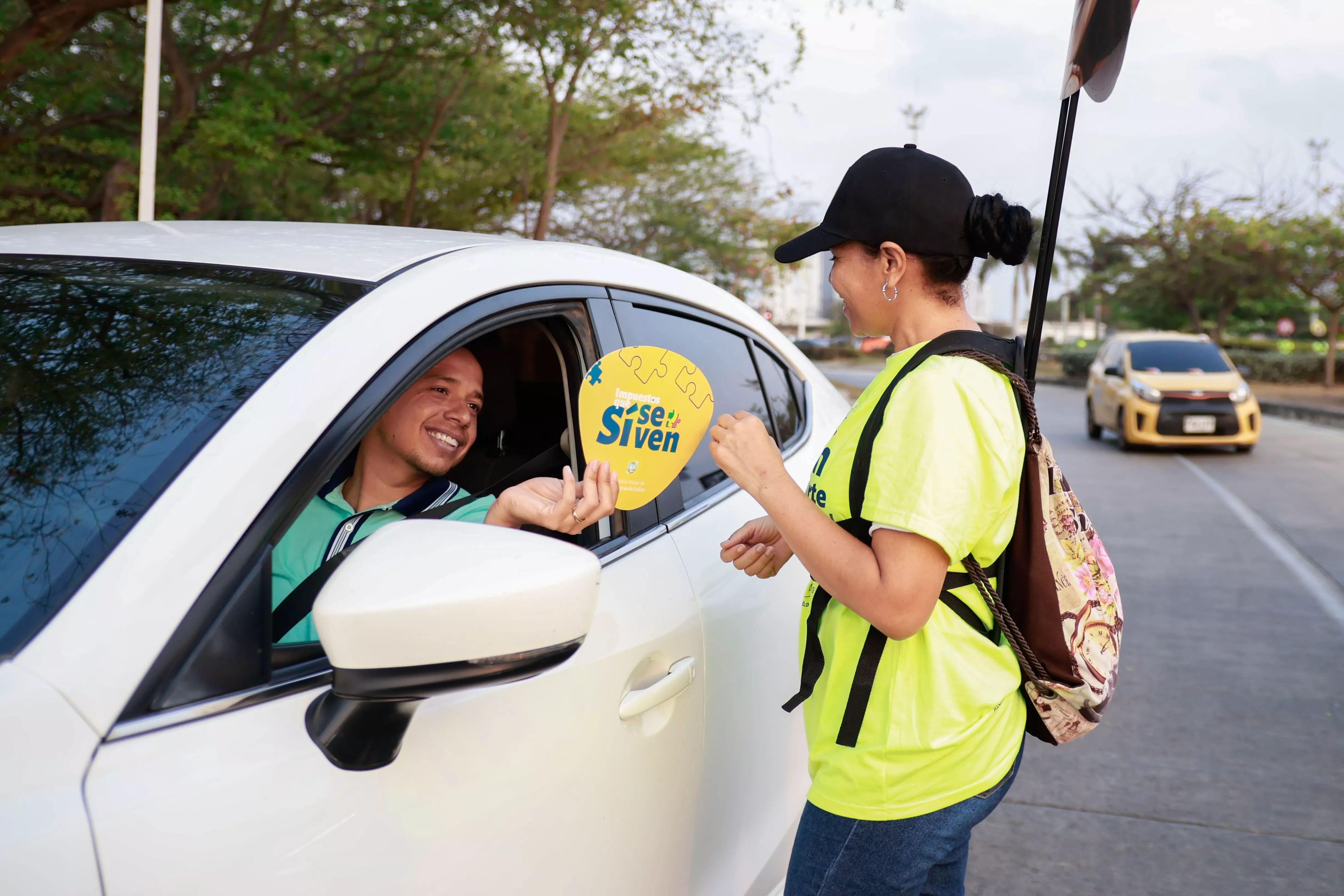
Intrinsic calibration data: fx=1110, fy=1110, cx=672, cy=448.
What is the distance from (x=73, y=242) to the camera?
1.90 meters

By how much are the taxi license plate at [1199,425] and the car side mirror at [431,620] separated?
1469 cm

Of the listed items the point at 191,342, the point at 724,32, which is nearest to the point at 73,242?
the point at 191,342

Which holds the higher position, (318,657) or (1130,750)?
(318,657)

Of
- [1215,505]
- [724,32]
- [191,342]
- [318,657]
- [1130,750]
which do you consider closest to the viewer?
[318,657]

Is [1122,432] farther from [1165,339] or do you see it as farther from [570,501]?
[570,501]

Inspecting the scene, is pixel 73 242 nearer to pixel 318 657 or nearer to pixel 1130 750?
pixel 318 657

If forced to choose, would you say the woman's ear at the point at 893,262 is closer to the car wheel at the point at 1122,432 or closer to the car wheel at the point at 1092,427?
the car wheel at the point at 1122,432

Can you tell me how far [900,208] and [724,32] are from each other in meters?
12.0

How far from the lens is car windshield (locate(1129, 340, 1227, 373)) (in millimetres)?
14812

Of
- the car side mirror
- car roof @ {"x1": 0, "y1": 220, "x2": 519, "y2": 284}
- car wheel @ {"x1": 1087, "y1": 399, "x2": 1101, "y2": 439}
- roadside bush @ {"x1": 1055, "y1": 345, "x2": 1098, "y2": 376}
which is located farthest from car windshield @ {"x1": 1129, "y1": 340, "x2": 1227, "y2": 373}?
roadside bush @ {"x1": 1055, "y1": 345, "x2": 1098, "y2": 376}

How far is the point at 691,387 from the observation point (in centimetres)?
189

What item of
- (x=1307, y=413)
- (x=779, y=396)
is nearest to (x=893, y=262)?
(x=779, y=396)

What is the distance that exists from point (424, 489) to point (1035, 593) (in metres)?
1.13

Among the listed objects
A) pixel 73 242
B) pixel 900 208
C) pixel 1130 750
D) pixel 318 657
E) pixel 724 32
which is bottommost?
pixel 1130 750
